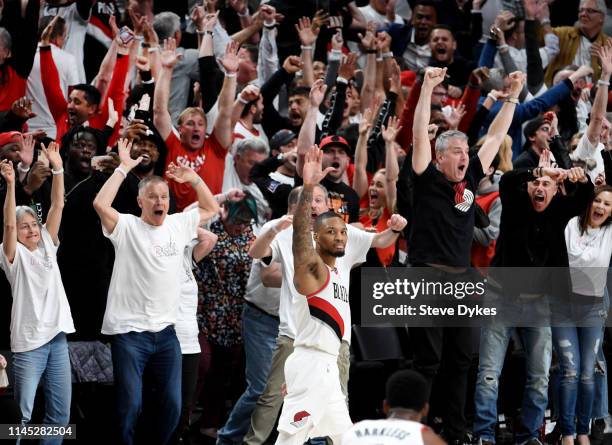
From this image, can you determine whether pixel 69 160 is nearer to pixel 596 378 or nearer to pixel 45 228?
pixel 45 228

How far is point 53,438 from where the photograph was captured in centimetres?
841

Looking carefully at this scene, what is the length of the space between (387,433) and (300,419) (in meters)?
2.23

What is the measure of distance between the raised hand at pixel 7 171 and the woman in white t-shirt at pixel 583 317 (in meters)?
4.40

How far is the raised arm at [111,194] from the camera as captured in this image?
8.70 m

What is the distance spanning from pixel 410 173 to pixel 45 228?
2.80 metres

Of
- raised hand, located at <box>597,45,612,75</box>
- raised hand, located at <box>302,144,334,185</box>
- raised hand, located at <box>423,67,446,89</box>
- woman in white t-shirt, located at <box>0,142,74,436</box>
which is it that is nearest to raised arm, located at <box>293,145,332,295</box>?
raised hand, located at <box>302,144,334,185</box>

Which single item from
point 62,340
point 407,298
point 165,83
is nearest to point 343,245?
point 407,298

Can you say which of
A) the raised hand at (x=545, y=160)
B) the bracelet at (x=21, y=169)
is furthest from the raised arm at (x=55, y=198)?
the raised hand at (x=545, y=160)

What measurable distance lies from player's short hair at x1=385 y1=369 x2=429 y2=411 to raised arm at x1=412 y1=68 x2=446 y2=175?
11.0 ft

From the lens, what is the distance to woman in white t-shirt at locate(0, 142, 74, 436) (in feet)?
27.7

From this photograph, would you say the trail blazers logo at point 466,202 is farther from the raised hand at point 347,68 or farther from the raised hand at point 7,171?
the raised hand at point 7,171

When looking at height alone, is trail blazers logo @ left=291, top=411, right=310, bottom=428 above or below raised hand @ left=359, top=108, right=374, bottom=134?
below

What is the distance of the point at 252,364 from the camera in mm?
9242

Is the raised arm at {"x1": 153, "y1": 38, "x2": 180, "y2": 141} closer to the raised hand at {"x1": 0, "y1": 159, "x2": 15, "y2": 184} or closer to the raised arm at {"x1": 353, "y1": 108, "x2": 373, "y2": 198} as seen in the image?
the raised arm at {"x1": 353, "y1": 108, "x2": 373, "y2": 198}
